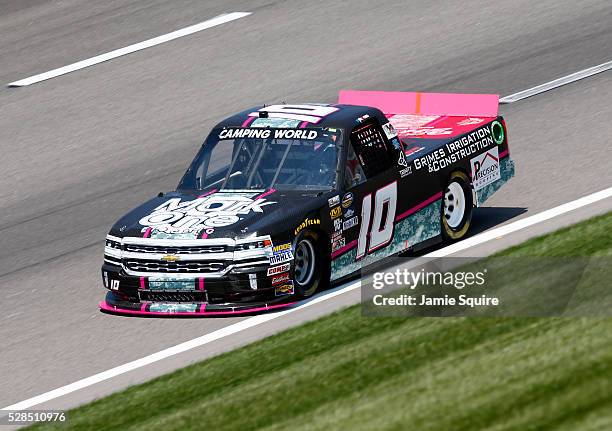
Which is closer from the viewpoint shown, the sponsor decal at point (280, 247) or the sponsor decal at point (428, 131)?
the sponsor decal at point (280, 247)

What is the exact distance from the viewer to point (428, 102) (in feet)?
51.2

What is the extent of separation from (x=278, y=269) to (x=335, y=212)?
88cm

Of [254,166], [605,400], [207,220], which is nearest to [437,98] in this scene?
[254,166]

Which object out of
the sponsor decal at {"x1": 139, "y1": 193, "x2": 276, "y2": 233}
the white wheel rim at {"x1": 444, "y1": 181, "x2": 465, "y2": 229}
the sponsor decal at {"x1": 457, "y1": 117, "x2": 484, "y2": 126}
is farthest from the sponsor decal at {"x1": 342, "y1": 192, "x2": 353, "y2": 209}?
the sponsor decal at {"x1": 457, "y1": 117, "x2": 484, "y2": 126}

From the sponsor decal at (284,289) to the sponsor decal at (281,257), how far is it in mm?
232

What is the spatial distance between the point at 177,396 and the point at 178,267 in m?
1.90

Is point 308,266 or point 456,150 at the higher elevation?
point 456,150

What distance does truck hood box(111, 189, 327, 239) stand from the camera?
1251 cm

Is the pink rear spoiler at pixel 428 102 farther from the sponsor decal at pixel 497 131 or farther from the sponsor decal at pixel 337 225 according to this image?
the sponsor decal at pixel 337 225

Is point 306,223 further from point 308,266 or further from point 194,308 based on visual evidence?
point 194,308

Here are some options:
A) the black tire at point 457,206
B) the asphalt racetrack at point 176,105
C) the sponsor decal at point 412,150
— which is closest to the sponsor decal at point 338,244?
the asphalt racetrack at point 176,105

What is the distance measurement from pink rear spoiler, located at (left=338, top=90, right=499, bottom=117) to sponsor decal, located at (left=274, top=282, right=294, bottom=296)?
3.47 metres

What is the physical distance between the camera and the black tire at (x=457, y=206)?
47.1ft

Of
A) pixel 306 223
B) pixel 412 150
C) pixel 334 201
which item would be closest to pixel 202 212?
pixel 306 223
